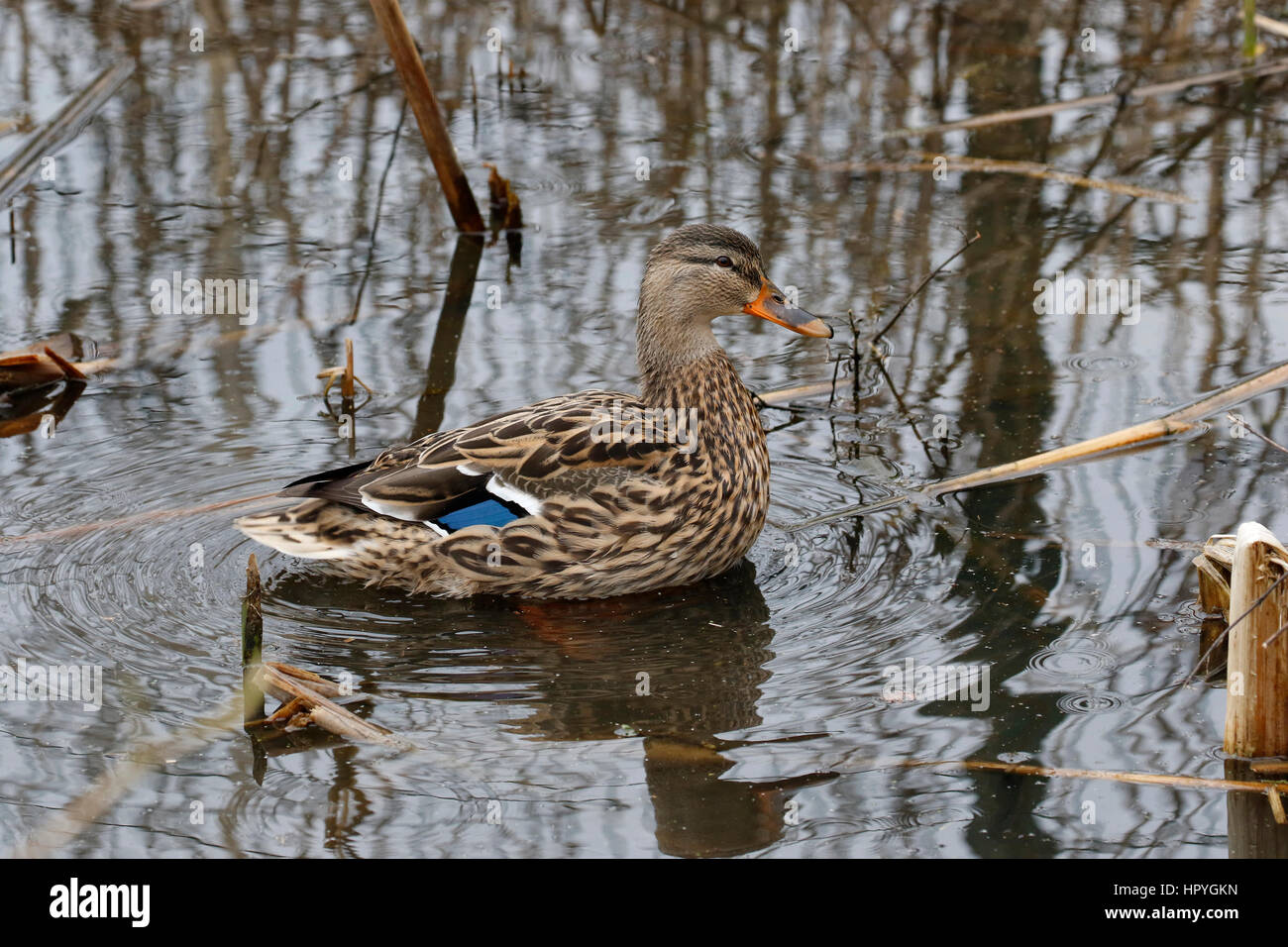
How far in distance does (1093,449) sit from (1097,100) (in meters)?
4.66

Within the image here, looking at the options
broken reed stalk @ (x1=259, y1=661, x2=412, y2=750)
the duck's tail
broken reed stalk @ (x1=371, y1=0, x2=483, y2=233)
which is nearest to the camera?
broken reed stalk @ (x1=259, y1=661, x2=412, y2=750)

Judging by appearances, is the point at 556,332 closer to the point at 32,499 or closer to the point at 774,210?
the point at 774,210

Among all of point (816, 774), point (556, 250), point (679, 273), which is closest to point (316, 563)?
point (679, 273)

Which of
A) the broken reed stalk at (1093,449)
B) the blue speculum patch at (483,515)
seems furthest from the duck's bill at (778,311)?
the blue speculum patch at (483,515)

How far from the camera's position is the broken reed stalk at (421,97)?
839 cm

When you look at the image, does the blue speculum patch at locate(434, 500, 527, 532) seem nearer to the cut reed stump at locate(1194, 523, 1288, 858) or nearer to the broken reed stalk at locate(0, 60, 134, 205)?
the cut reed stump at locate(1194, 523, 1288, 858)

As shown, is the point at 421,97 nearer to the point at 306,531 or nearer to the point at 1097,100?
the point at 306,531

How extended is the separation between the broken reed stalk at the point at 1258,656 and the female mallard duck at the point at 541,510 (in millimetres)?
2041

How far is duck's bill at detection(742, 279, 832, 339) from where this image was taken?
21.9ft

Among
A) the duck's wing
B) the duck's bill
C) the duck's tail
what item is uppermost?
the duck's bill

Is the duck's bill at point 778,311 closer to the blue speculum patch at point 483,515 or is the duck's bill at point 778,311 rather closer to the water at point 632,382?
the water at point 632,382

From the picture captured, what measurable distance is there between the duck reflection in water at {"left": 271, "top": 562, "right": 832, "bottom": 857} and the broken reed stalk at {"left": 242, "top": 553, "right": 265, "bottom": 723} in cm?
47

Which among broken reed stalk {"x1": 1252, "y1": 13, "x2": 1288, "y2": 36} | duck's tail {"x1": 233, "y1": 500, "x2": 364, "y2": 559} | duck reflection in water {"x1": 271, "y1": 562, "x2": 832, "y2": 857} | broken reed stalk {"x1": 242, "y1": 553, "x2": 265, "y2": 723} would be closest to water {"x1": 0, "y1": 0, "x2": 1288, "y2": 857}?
duck reflection in water {"x1": 271, "y1": 562, "x2": 832, "y2": 857}

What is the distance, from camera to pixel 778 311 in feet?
22.0
